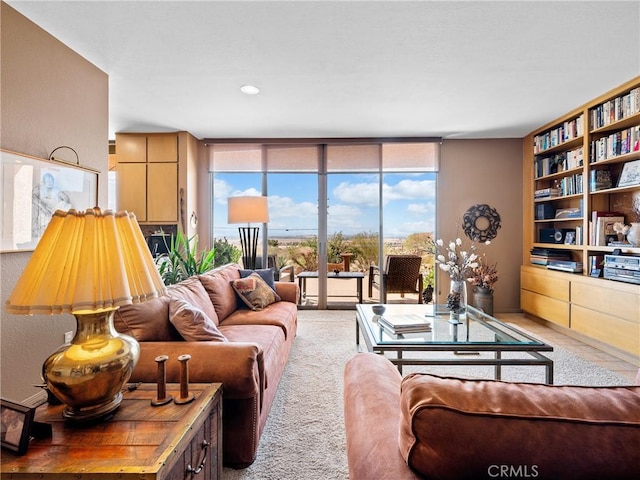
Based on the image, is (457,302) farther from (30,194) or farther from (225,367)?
(30,194)

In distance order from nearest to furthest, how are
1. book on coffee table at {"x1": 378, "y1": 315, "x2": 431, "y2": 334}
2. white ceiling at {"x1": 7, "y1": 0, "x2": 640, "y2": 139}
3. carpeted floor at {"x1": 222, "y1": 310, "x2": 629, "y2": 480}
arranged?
carpeted floor at {"x1": 222, "y1": 310, "x2": 629, "y2": 480} → white ceiling at {"x1": 7, "y1": 0, "x2": 640, "y2": 139} → book on coffee table at {"x1": 378, "y1": 315, "x2": 431, "y2": 334}

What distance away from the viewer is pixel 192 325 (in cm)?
174

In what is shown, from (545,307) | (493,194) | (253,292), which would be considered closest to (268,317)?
(253,292)

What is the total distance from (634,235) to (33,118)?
16.6ft

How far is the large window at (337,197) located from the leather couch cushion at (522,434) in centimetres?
427

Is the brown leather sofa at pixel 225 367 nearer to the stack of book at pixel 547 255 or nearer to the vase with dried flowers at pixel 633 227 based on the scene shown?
the vase with dried flowers at pixel 633 227

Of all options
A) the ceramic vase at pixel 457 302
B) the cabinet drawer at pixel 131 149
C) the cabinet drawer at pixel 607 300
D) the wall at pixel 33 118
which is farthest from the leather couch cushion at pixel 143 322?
the cabinet drawer at pixel 607 300

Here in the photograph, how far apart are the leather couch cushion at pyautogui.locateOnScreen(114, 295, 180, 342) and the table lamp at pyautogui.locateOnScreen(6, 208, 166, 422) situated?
2.02 feet

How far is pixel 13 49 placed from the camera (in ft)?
6.84

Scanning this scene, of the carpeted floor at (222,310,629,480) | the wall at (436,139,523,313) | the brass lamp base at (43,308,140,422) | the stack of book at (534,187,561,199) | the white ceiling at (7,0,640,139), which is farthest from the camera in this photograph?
the wall at (436,139,523,313)

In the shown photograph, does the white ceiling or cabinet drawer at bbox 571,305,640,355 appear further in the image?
cabinet drawer at bbox 571,305,640,355

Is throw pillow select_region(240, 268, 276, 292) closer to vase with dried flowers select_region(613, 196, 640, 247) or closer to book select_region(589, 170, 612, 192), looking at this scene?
vase with dried flowers select_region(613, 196, 640, 247)

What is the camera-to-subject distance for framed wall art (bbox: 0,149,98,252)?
6.71 feet

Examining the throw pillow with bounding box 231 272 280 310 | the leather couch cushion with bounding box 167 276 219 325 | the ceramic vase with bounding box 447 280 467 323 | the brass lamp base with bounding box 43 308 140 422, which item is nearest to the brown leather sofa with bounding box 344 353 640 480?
the brass lamp base with bounding box 43 308 140 422
